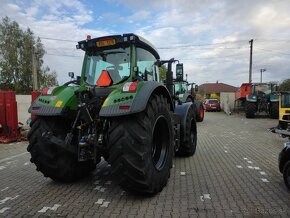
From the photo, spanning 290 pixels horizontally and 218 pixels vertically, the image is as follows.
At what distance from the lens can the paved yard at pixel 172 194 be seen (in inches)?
157

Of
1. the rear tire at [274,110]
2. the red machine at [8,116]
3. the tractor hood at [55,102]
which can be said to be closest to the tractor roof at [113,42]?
the tractor hood at [55,102]

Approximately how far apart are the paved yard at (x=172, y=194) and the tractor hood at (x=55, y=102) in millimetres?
1277

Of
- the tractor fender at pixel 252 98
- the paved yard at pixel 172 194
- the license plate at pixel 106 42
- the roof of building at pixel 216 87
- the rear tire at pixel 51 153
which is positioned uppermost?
the roof of building at pixel 216 87

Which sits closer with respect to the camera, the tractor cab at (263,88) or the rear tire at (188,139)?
the rear tire at (188,139)

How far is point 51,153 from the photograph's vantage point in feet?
15.8

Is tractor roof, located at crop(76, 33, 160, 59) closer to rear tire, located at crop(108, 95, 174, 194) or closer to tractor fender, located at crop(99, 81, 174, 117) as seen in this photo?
tractor fender, located at crop(99, 81, 174, 117)

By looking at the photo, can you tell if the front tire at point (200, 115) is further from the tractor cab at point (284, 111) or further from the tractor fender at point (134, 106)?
the tractor fender at point (134, 106)

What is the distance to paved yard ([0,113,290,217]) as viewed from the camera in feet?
13.1

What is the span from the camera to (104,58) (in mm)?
5566

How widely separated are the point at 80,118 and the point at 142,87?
1.17 metres

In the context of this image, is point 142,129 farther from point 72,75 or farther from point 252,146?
point 252,146

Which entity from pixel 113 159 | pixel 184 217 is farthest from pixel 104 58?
pixel 184 217

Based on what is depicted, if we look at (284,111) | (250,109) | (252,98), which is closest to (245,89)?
(252,98)

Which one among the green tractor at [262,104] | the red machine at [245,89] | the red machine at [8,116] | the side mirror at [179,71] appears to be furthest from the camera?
the red machine at [245,89]
